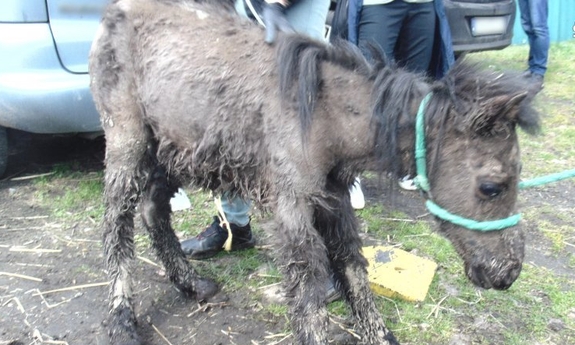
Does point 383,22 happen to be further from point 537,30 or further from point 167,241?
point 537,30

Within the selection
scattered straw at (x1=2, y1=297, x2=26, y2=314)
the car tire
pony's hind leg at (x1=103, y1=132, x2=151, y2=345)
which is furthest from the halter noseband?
the car tire

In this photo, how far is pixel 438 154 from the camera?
7.63ft

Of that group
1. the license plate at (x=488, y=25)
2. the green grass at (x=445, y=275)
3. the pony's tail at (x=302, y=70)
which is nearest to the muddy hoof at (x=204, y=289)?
the green grass at (x=445, y=275)

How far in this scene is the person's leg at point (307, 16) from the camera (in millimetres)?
3188

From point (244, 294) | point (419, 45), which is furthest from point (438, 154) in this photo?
point (419, 45)

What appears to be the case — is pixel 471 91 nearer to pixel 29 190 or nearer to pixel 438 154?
pixel 438 154

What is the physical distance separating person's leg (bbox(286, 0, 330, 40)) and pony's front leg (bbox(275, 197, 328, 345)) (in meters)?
1.17

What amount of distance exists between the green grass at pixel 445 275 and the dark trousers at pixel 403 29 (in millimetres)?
454

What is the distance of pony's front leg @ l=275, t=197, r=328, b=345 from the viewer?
8.35 ft

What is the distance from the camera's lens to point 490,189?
2.25 m

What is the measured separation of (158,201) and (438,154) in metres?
1.79

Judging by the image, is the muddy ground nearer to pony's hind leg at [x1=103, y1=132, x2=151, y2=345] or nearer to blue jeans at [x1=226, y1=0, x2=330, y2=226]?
pony's hind leg at [x1=103, y1=132, x2=151, y2=345]

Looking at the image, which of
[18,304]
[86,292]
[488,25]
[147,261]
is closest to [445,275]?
[147,261]

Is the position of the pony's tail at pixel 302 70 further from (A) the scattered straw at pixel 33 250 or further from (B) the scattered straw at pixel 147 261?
(A) the scattered straw at pixel 33 250
